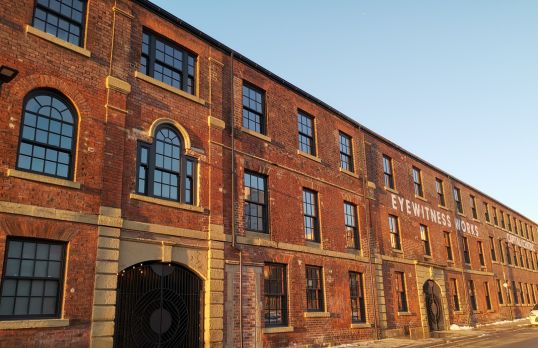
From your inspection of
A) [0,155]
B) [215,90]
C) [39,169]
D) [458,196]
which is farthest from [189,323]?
[458,196]

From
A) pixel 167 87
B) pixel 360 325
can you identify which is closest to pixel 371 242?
pixel 360 325

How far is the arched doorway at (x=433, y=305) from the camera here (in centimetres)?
2398

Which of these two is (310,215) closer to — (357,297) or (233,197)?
(357,297)

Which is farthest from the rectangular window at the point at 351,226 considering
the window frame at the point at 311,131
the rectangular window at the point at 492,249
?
the rectangular window at the point at 492,249

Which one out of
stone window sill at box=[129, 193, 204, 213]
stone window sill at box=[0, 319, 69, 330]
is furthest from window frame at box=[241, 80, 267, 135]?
stone window sill at box=[0, 319, 69, 330]

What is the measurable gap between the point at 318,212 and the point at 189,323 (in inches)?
301

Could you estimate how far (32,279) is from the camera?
9.90 m

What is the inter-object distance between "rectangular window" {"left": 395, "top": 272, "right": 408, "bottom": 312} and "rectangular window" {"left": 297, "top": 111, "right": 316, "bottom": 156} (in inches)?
313

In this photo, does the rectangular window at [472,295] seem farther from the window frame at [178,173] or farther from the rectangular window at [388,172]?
the window frame at [178,173]

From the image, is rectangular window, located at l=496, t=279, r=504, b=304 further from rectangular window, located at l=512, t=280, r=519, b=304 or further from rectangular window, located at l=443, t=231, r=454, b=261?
rectangular window, located at l=443, t=231, r=454, b=261

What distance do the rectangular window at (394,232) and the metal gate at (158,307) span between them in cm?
1276

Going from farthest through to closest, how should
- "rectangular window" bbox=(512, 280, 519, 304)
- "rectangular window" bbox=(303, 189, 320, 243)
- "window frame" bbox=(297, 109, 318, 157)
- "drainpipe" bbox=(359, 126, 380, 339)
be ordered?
1. "rectangular window" bbox=(512, 280, 519, 304)
2. "drainpipe" bbox=(359, 126, 380, 339)
3. "window frame" bbox=(297, 109, 318, 157)
4. "rectangular window" bbox=(303, 189, 320, 243)

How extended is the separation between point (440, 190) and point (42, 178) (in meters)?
25.5

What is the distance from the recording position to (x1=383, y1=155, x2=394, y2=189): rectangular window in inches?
952
